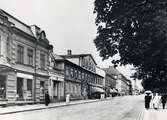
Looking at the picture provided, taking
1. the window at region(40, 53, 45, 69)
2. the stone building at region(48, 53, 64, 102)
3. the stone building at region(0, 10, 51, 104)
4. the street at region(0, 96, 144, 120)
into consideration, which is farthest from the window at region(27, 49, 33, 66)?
the street at region(0, 96, 144, 120)

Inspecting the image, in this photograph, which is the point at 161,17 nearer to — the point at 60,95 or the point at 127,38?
the point at 127,38

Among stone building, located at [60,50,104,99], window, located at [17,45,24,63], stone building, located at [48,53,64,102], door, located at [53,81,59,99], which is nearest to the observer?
window, located at [17,45,24,63]

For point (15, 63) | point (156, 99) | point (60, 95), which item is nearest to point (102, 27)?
point (156, 99)

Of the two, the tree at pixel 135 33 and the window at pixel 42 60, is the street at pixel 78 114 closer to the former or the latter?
the tree at pixel 135 33

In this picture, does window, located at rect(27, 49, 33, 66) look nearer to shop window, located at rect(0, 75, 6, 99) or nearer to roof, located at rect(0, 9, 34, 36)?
roof, located at rect(0, 9, 34, 36)

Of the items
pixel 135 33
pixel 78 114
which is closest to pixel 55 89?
pixel 78 114

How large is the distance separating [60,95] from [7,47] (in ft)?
59.0

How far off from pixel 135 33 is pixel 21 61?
17.0 m

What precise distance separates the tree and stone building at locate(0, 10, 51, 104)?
10.3 m

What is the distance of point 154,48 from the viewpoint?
665 inches

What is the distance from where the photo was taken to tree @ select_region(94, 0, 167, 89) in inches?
612

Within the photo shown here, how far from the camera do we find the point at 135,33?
57.1 feet

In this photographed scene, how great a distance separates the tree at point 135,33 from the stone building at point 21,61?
10.3 m

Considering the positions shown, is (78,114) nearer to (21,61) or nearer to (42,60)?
(21,61)
